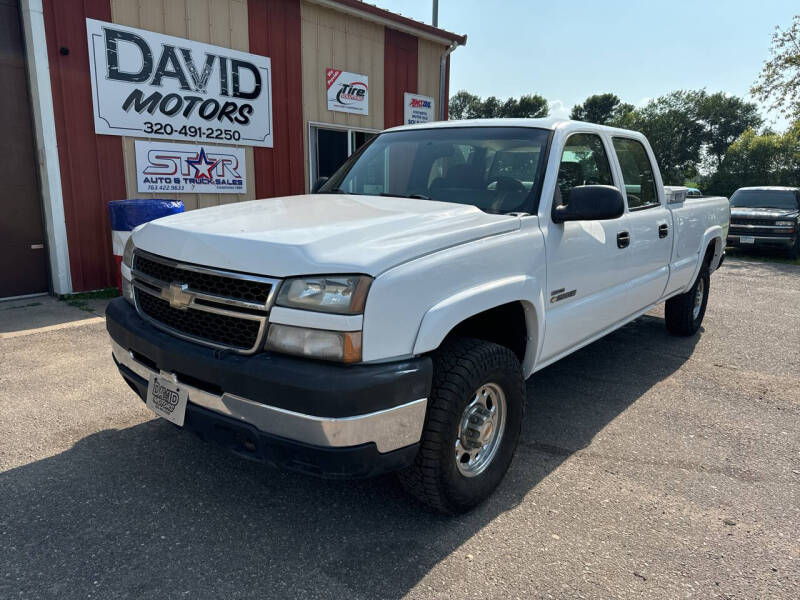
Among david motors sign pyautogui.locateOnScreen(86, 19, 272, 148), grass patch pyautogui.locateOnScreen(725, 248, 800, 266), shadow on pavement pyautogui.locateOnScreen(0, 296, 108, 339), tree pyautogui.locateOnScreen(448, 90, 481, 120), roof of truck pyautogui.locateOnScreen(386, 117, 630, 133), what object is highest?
tree pyautogui.locateOnScreen(448, 90, 481, 120)

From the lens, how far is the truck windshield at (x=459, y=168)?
3172mm

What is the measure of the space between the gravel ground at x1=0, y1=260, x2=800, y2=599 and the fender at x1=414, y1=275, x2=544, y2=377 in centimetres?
75

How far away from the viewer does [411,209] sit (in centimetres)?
290

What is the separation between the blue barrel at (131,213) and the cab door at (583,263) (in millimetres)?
4626

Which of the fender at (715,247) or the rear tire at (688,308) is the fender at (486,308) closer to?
the fender at (715,247)

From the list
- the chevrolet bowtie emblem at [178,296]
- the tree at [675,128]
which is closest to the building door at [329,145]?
the chevrolet bowtie emblem at [178,296]

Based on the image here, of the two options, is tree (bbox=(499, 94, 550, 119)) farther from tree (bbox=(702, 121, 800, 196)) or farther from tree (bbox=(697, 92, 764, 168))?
tree (bbox=(702, 121, 800, 196))

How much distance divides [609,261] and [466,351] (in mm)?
1612

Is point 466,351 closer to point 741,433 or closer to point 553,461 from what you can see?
point 553,461

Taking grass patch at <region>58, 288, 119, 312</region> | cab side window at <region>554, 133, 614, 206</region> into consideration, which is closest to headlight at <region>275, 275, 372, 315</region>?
cab side window at <region>554, 133, 614, 206</region>

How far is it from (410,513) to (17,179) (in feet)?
20.9

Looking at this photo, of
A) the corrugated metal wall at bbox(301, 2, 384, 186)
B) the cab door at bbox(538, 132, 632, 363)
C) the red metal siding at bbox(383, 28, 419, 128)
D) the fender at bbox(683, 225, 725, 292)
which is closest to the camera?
the cab door at bbox(538, 132, 632, 363)

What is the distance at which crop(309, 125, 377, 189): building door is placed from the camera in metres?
9.38

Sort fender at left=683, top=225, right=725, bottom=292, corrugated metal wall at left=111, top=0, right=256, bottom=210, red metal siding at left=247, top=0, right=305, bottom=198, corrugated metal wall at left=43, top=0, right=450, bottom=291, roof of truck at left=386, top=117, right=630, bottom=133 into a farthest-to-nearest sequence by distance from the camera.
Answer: red metal siding at left=247, top=0, right=305, bottom=198 → corrugated metal wall at left=111, top=0, right=256, bottom=210 → corrugated metal wall at left=43, top=0, right=450, bottom=291 → fender at left=683, top=225, right=725, bottom=292 → roof of truck at left=386, top=117, right=630, bottom=133
